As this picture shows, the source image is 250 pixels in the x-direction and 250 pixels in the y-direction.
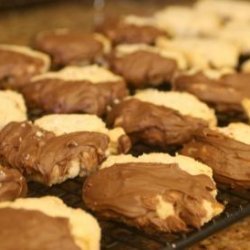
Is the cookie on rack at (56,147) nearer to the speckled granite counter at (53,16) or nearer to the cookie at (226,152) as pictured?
the cookie at (226,152)

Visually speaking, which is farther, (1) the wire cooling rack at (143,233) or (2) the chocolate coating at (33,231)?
(1) the wire cooling rack at (143,233)

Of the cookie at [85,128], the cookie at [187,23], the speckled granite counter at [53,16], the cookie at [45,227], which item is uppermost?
the cookie at [45,227]

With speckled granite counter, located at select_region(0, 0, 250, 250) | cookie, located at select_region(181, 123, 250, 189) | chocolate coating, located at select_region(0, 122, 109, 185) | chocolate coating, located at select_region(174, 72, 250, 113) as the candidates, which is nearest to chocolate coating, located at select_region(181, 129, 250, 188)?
cookie, located at select_region(181, 123, 250, 189)

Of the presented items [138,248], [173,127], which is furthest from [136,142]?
[138,248]

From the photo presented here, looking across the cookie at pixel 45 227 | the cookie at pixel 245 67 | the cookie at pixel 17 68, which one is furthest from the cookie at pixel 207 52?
the cookie at pixel 45 227

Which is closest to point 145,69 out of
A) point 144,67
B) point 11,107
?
point 144,67

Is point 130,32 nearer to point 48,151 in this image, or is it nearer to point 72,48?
point 72,48

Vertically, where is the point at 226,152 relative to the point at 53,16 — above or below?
above
